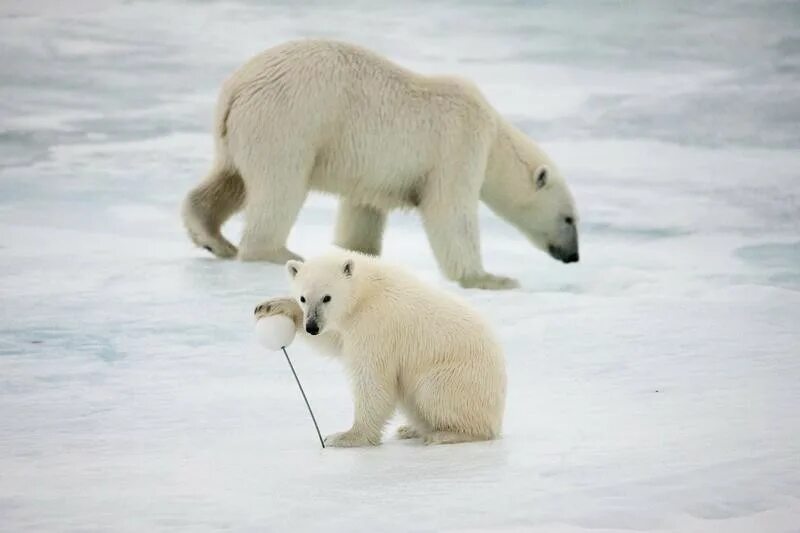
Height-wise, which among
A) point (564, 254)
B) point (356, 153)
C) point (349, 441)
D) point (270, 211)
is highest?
point (349, 441)

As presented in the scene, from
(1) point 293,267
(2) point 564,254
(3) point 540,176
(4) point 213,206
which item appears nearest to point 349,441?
(1) point 293,267

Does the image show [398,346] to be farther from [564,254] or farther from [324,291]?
[564,254]

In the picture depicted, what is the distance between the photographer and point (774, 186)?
29.8 feet

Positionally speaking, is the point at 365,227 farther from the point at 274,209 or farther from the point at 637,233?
the point at 637,233

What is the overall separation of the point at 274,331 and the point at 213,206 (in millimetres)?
2892

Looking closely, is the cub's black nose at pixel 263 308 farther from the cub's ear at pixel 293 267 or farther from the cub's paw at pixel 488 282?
the cub's paw at pixel 488 282

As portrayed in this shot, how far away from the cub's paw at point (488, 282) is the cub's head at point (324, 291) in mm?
2711

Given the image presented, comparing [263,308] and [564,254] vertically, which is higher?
[263,308]

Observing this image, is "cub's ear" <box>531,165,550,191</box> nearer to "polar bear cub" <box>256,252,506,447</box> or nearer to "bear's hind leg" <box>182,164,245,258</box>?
"bear's hind leg" <box>182,164,245,258</box>

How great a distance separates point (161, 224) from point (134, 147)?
121 cm

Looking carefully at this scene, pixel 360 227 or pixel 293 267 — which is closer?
pixel 293 267

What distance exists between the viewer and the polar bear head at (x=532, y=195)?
23.8 feet

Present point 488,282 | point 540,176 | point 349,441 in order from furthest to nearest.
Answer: point 540,176
point 488,282
point 349,441

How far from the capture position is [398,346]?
168 inches
